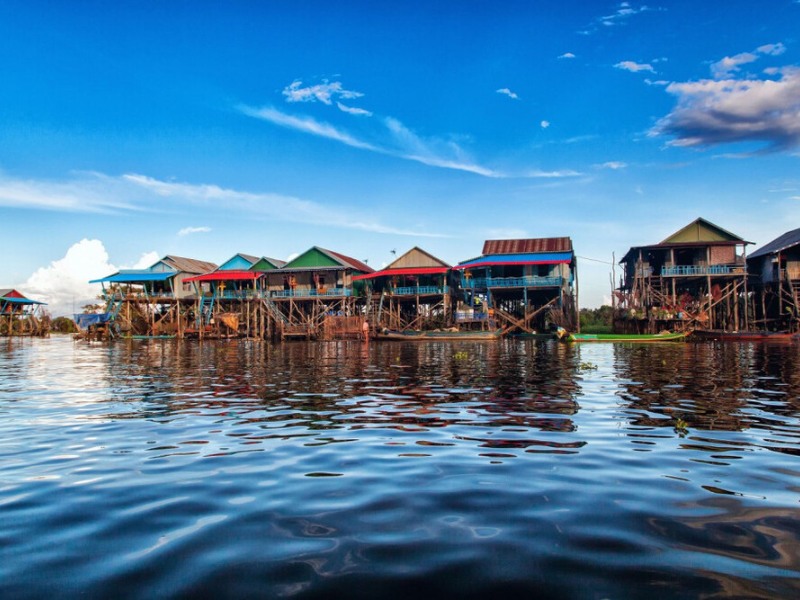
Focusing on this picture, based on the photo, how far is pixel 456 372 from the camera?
1705 centimetres

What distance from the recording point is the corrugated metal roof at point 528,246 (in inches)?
1845

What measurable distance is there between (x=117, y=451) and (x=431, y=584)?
17.3 feet

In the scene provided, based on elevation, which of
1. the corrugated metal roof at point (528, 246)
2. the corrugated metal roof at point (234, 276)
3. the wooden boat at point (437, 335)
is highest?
the corrugated metal roof at point (528, 246)

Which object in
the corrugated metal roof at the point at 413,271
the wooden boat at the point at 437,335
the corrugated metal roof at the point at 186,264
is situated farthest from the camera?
the corrugated metal roof at the point at 186,264

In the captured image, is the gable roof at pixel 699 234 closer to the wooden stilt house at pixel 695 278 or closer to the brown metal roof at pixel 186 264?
the wooden stilt house at pixel 695 278

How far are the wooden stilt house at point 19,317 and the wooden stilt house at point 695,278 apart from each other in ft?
217

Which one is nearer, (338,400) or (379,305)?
(338,400)

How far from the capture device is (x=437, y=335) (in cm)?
4041

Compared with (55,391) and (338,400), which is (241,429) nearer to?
(338,400)

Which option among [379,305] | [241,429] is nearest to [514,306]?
A: [379,305]

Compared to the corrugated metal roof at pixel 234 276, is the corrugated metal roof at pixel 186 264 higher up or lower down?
higher up

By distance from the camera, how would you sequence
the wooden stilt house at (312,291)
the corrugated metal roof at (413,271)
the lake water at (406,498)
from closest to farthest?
the lake water at (406,498)
the corrugated metal roof at (413,271)
the wooden stilt house at (312,291)

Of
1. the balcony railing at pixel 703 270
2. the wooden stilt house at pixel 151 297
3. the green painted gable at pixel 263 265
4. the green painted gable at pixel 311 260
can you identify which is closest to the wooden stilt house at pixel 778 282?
the balcony railing at pixel 703 270

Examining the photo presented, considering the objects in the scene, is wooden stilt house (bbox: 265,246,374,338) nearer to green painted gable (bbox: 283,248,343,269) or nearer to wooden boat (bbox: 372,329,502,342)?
green painted gable (bbox: 283,248,343,269)
